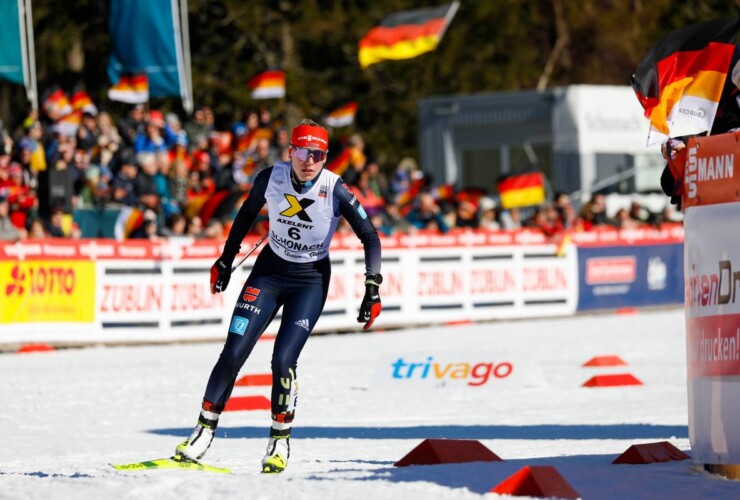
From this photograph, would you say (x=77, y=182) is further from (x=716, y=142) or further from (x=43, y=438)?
(x=716, y=142)

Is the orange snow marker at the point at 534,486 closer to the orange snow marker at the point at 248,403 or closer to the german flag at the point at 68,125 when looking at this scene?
the orange snow marker at the point at 248,403

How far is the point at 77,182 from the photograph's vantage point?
2080 cm

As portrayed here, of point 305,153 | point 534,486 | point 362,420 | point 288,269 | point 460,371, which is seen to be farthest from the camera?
point 460,371

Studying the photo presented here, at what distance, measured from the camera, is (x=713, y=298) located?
A: 7555 mm

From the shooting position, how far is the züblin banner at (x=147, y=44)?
24.6m

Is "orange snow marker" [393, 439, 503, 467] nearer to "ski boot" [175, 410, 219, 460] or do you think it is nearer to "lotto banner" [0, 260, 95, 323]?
"ski boot" [175, 410, 219, 460]

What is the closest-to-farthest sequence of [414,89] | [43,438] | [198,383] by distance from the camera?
[43,438] < [198,383] < [414,89]

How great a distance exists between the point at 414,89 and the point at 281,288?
3883 cm

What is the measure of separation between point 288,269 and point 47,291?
10.2 meters

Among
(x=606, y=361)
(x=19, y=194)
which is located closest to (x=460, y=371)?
(x=606, y=361)

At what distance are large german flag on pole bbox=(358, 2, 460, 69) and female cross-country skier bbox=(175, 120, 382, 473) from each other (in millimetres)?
20241

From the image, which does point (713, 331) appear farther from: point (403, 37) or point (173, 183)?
point (403, 37)

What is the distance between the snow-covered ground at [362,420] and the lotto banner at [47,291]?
52 centimetres

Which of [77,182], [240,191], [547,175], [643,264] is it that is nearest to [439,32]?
[547,175]
